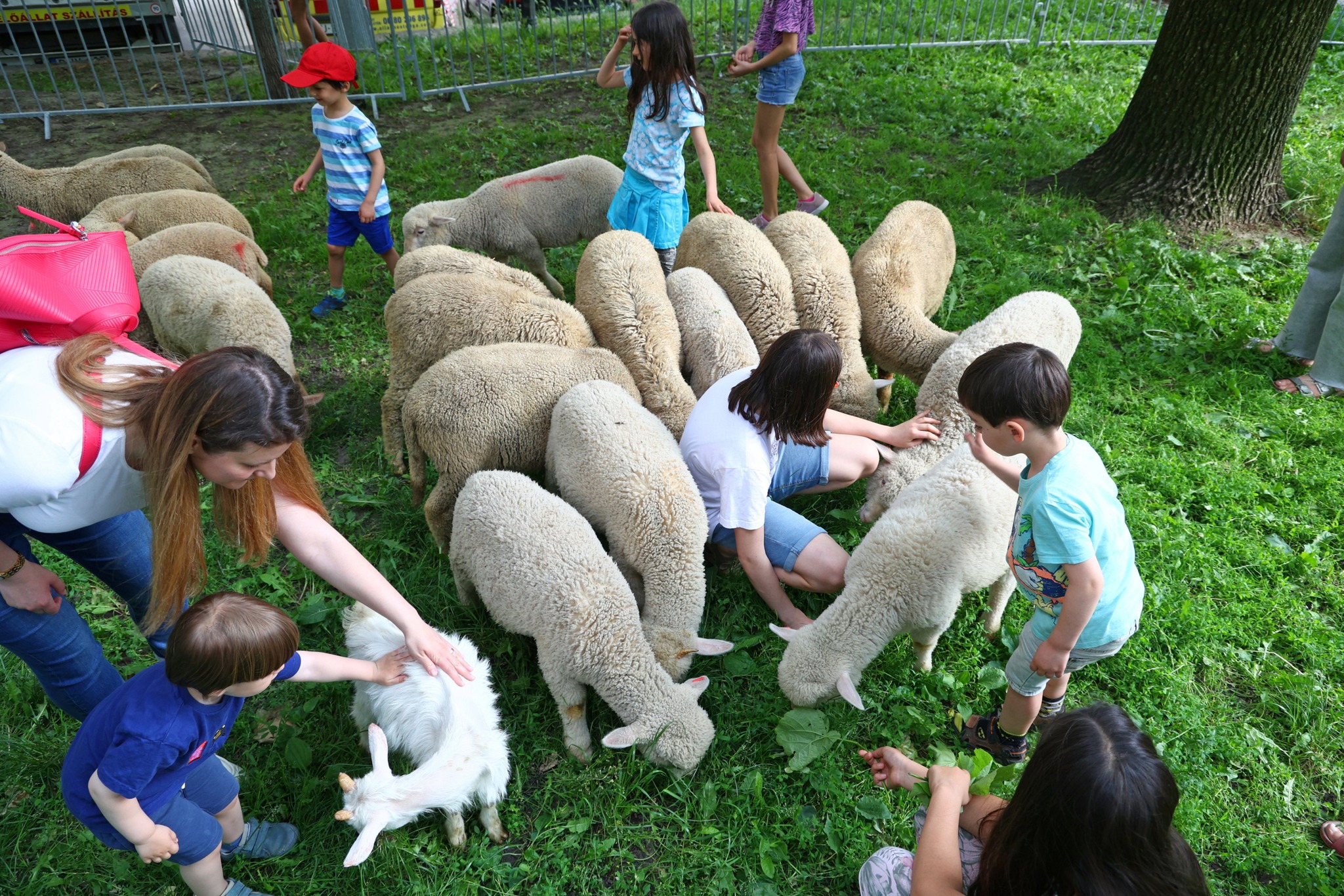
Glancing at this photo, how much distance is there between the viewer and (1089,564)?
2480mm

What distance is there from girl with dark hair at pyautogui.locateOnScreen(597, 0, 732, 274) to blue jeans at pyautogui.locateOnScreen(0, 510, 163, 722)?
3.80m

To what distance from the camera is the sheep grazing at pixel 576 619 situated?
120 inches

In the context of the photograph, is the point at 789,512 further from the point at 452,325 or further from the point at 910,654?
the point at 452,325

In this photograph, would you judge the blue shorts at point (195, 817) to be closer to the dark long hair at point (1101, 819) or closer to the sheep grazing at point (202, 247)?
the dark long hair at point (1101, 819)

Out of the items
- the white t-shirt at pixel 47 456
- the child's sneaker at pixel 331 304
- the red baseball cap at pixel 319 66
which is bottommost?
the child's sneaker at pixel 331 304

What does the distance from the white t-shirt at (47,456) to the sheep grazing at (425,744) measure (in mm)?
1064

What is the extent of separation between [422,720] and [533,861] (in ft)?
2.16

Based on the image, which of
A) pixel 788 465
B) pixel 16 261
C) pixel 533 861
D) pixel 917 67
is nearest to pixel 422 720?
pixel 533 861

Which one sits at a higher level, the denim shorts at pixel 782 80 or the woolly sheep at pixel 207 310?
the denim shorts at pixel 782 80

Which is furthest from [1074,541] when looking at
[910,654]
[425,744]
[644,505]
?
[425,744]

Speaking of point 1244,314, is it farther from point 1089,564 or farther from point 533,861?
point 533,861

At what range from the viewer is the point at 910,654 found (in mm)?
3572

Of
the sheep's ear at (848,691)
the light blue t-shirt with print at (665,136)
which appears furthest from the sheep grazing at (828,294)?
the sheep's ear at (848,691)

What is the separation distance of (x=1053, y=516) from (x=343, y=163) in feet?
17.9
